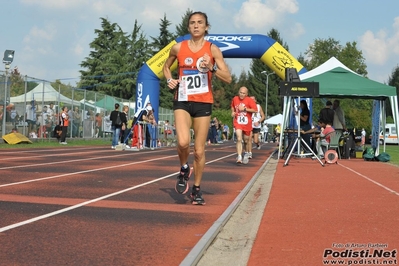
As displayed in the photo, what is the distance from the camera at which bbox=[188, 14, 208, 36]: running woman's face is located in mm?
7770

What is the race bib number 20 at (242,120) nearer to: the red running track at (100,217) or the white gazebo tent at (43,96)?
the red running track at (100,217)

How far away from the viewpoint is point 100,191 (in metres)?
9.00

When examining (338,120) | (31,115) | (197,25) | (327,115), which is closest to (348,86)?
(327,115)

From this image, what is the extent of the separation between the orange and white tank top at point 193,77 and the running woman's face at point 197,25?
17 centimetres

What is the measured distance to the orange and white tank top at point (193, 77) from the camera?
25.5 feet

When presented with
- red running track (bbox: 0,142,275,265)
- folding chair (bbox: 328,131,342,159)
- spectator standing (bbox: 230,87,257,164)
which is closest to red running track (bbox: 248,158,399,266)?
red running track (bbox: 0,142,275,265)

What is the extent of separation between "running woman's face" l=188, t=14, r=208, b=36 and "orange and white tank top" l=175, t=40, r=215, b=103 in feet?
0.56

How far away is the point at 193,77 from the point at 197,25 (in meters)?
0.61

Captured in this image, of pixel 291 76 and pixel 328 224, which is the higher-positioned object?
pixel 291 76

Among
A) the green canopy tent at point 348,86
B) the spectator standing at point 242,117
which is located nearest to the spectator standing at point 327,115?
the green canopy tent at point 348,86

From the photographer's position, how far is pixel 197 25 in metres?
7.77

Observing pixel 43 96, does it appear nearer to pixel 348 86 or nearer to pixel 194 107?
pixel 348 86

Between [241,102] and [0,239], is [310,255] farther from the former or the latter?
[241,102]

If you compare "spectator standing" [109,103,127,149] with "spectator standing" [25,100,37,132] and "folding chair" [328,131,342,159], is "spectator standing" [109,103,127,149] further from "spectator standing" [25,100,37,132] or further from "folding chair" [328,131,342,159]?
"folding chair" [328,131,342,159]
